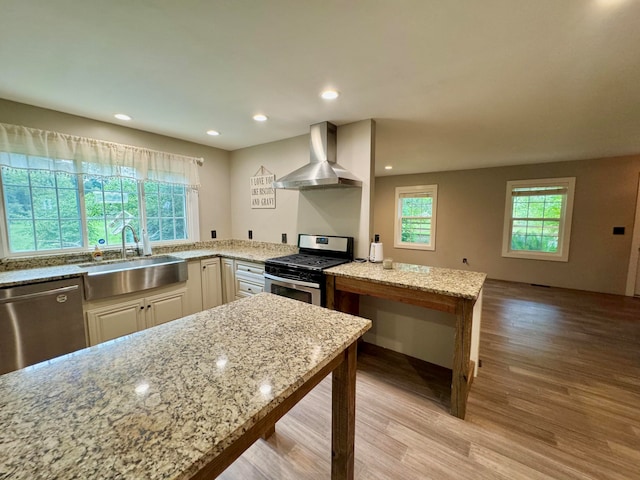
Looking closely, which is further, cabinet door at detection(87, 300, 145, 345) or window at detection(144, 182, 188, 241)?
window at detection(144, 182, 188, 241)

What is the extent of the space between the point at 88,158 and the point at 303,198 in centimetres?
224

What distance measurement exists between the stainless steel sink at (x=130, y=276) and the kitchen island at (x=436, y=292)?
171cm

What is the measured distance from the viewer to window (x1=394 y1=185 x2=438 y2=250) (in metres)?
6.01

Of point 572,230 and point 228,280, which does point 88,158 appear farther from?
point 572,230

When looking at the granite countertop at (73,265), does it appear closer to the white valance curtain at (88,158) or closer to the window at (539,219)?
the white valance curtain at (88,158)

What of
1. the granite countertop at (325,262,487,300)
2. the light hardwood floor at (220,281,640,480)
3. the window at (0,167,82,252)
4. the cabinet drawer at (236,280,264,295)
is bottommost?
the light hardwood floor at (220,281,640,480)

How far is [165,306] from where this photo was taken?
279cm

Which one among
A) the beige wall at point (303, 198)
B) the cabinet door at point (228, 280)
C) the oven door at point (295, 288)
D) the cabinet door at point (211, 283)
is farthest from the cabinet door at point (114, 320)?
the beige wall at point (303, 198)

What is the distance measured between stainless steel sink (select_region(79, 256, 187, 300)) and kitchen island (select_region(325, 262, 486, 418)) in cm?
171

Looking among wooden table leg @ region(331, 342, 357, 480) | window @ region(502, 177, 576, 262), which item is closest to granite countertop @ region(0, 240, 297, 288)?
wooden table leg @ region(331, 342, 357, 480)

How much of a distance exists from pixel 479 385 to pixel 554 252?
4.12 m

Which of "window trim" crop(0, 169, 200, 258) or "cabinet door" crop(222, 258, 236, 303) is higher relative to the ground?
"window trim" crop(0, 169, 200, 258)

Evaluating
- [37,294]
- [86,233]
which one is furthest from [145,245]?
[37,294]

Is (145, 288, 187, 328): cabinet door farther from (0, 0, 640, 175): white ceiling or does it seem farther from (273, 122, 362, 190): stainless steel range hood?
(0, 0, 640, 175): white ceiling
